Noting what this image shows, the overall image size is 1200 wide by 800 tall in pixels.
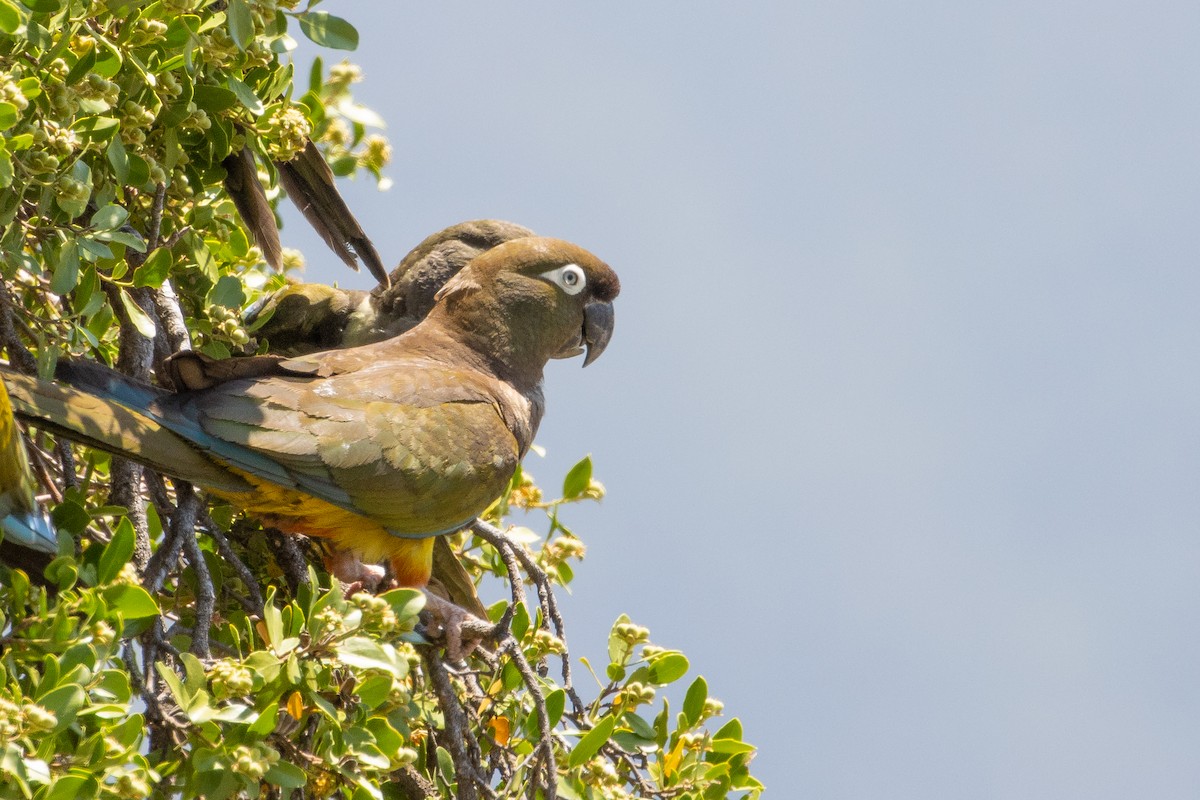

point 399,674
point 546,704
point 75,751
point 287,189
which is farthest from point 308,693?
point 287,189

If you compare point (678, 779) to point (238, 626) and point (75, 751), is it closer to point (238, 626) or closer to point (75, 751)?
point (238, 626)

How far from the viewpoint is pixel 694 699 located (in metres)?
3.09

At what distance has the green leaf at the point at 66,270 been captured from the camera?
8.27 ft

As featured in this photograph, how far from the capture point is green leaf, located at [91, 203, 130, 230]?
262 centimetres

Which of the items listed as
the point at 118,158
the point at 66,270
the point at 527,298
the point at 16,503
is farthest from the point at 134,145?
the point at 527,298

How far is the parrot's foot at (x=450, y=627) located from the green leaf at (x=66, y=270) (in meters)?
1.15

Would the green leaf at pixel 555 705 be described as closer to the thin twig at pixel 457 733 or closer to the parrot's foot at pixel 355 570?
the thin twig at pixel 457 733

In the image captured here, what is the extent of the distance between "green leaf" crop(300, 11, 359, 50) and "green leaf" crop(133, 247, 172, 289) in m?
0.55

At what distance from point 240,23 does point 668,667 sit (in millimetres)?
1625

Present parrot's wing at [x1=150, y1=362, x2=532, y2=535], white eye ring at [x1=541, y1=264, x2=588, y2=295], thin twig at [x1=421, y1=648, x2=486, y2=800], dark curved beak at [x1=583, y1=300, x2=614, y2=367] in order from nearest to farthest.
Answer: thin twig at [x1=421, y1=648, x2=486, y2=800] → parrot's wing at [x1=150, y1=362, x2=532, y2=535] → white eye ring at [x1=541, y1=264, x2=588, y2=295] → dark curved beak at [x1=583, y1=300, x2=614, y2=367]

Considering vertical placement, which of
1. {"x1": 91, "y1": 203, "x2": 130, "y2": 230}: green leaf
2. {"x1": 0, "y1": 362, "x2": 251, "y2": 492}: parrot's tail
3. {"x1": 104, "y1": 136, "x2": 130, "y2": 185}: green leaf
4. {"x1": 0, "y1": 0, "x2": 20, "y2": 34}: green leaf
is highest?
{"x1": 0, "y1": 0, "x2": 20, "y2": 34}: green leaf

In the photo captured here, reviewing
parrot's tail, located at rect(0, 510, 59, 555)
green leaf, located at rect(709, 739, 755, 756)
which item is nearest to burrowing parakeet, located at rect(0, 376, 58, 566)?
parrot's tail, located at rect(0, 510, 59, 555)

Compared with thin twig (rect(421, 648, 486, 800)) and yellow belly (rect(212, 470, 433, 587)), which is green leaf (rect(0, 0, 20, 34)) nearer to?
yellow belly (rect(212, 470, 433, 587))

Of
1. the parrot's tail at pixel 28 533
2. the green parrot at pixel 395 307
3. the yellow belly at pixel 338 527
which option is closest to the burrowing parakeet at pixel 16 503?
the parrot's tail at pixel 28 533
